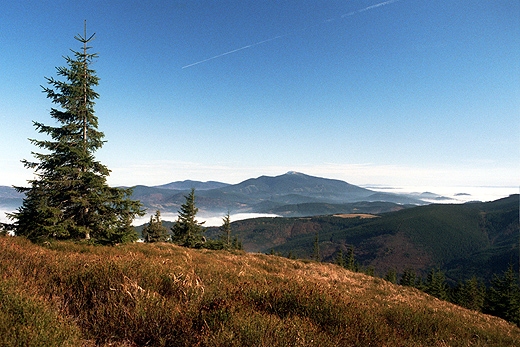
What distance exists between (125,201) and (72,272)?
411 inches

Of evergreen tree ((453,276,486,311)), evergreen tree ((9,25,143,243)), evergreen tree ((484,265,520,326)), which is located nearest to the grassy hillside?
evergreen tree ((9,25,143,243))

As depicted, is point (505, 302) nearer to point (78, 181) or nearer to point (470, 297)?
point (470, 297)

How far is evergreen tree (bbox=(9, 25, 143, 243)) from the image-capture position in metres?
13.3

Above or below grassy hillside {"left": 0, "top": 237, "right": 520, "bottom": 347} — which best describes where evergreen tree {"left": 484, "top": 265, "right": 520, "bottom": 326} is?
below

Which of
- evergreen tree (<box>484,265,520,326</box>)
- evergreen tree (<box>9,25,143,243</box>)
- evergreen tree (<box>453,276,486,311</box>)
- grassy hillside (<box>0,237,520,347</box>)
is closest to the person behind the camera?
grassy hillside (<box>0,237,520,347</box>)

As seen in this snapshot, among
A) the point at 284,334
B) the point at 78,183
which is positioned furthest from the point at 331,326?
the point at 78,183

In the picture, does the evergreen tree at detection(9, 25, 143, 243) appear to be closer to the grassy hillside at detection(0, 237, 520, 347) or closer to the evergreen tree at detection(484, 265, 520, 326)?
the grassy hillside at detection(0, 237, 520, 347)

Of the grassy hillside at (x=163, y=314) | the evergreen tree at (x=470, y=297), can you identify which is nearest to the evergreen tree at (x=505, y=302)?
the evergreen tree at (x=470, y=297)

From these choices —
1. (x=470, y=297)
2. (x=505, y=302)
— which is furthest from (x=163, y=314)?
(x=470, y=297)

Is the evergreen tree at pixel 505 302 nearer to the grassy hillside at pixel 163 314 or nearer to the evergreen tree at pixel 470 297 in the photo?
the evergreen tree at pixel 470 297

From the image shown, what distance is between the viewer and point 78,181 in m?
13.8

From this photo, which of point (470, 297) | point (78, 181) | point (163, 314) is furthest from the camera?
point (470, 297)

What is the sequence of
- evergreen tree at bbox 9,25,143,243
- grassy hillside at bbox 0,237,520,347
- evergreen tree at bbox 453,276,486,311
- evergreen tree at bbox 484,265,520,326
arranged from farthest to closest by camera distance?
evergreen tree at bbox 453,276,486,311 → evergreen tree at bbox 484,265,520,326 → evergreen tree at bbox 9,25,143,243 → grassy hillside at bbox 0,237,520,347

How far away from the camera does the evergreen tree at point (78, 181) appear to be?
13.3 meters
